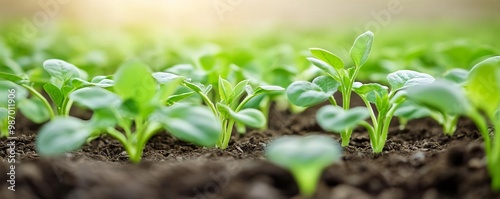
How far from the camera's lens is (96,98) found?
1.05 meters

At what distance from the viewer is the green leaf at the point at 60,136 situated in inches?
35.4

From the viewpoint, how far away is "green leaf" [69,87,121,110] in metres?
1.03

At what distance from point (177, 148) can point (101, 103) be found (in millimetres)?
484

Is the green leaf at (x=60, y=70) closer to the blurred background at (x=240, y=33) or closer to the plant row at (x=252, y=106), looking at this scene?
the plant row at (x=252, y=106)

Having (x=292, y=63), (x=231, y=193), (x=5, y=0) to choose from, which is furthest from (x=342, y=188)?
(x=5, y=0)

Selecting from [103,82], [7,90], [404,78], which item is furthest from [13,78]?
[404,78]

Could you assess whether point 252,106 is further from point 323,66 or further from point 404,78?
point 404,78

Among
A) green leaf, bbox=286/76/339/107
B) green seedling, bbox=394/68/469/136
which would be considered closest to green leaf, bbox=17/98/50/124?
green leaf, bbox=286/76/339/107

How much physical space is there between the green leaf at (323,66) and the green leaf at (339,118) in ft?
0.79

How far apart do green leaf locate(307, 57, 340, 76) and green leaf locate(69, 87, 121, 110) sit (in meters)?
0.47

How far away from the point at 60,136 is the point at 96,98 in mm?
143

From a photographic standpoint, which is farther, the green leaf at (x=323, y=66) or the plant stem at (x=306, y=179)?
the green leaf at (x=323, y=66)

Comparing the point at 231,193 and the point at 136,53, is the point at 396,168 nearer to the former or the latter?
the point at 231,193

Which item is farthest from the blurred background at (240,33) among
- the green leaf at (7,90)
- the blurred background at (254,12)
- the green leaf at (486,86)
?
the green leaf at (486,86)
